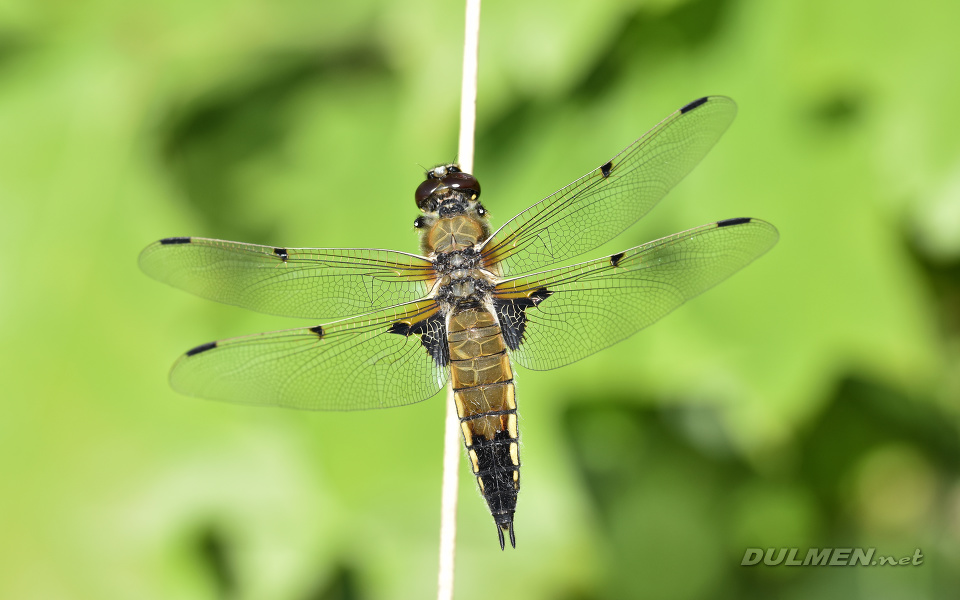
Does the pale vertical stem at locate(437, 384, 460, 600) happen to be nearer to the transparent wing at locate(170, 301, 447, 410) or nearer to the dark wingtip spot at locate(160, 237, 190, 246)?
the transparent wing at locate(170, 301, 447, 410)

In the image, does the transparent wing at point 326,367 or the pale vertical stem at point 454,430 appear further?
the transparent wing at point 326,367

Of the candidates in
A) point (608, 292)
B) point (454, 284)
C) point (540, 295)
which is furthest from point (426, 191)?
point (608, 292)

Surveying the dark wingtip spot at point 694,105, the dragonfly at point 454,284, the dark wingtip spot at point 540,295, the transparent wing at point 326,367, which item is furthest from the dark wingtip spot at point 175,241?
the dark wingtip spot at point 694,105

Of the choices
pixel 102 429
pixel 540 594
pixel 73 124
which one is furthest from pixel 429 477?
pixel 73 124

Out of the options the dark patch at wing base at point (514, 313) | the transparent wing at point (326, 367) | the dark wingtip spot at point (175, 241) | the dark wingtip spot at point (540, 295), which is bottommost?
the transparent wing at point (326, 367)

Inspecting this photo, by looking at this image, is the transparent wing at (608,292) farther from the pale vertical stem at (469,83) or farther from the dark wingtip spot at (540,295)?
the pale vertical stem at (469,83)

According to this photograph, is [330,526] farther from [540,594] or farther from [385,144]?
[385,144]
